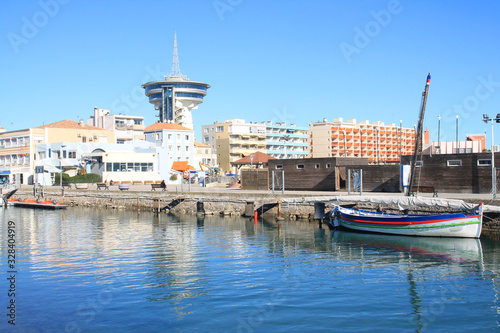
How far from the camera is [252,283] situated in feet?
66.2

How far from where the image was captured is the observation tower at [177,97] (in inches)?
5089

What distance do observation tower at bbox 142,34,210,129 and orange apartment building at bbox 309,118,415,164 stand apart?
42001 millimetres

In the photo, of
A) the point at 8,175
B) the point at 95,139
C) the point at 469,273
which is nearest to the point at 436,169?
the point at 469,273

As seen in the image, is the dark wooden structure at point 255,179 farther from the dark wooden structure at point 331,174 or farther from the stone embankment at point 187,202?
the stone embankment at point 187,202

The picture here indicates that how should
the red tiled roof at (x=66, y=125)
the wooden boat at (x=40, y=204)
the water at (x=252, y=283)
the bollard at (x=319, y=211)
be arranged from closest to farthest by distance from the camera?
1. the water at (x=252, y=283)
2. the bollard at (x=319, y=211)
3. the wooden boat at (x=40, y=204)
4. the red tiled roof at (x=66, y=125)

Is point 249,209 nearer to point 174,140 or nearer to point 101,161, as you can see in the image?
point 101,161

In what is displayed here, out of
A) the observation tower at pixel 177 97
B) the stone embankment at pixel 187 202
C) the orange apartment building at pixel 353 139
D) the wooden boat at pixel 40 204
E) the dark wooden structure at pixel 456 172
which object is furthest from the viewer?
the orange apartment building at pixel 353 139

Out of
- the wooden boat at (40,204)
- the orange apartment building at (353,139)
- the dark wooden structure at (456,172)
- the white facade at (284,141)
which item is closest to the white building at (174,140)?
the wooden boat at (40,204)

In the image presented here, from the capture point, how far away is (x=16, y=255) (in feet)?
88.1

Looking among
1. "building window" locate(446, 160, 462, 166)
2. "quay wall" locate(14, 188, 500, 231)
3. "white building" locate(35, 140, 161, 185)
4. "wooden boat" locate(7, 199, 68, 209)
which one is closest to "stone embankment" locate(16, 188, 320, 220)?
"quay wall" locate(14, 188, 500, 231)

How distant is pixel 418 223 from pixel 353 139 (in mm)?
127358

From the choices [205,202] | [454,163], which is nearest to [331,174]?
[454,163]

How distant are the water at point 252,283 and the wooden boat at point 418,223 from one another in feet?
2.52

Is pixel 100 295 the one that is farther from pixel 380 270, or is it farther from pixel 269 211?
pixel 269 211
